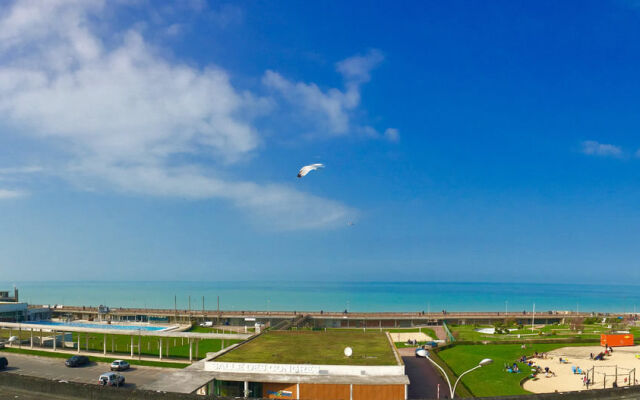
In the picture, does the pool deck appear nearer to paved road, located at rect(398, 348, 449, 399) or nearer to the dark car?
the dark car

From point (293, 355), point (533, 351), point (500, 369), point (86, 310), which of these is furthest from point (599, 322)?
point (86, 310)

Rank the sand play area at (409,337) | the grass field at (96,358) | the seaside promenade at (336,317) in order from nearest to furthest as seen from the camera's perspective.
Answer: the grass field at (96,358) → the sand play area at (409,337) → the seaside promenade at (336,317)

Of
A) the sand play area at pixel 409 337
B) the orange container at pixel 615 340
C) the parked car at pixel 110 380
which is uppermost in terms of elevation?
the parked car at pixel 110 380

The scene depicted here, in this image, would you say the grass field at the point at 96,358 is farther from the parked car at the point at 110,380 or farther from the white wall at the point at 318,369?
the white wall at the point at 318,369

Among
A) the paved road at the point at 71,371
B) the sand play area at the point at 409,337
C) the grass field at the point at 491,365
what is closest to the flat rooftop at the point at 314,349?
the grass field at the point at 491,365

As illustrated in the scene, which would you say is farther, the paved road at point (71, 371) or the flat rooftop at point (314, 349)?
the paved road at point (71, 371)

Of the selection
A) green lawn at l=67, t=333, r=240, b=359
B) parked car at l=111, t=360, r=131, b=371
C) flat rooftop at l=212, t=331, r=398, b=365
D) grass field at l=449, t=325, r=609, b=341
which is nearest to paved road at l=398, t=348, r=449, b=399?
flat rooftop at l=212, t=331, r=398, b=365

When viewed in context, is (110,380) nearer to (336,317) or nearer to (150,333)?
(150,333)
